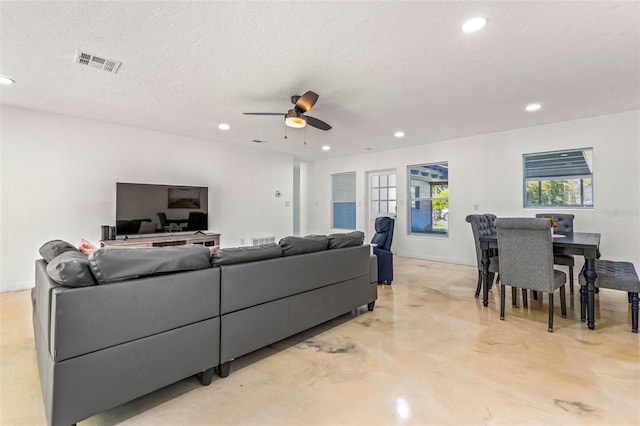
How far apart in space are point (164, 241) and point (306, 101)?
3347 millimetres

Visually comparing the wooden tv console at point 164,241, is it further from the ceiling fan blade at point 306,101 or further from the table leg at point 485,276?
the table leg at point 485,276

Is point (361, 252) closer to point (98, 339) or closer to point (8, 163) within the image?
point (98, 339)

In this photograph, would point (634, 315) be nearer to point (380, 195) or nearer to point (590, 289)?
point (590, 289)

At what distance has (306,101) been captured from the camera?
3.24 m

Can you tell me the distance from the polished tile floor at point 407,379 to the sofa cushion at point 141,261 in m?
0.75

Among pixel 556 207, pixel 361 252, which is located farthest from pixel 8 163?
pixel 556 207

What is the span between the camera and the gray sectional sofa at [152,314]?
1.38 meters

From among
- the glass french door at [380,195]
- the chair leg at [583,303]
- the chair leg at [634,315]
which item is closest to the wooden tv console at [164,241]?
the glass french door at [380,195]

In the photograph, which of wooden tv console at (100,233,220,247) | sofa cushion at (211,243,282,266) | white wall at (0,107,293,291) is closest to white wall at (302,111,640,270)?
white wall at (0,107,293,291)

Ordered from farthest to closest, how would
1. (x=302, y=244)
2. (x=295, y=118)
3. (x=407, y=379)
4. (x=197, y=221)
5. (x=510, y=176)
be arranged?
(x=197, y=221)
(x=510, y=176)
(x=295, y=118)
(x=302, y=244)
(x=407, y=379)

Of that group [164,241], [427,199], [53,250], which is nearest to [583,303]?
[427,199]

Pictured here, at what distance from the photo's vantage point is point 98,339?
4.74 ft

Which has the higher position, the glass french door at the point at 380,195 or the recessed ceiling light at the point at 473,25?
the recessed ceiling light at the point at 473,25

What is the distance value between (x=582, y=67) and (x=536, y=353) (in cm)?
272
